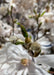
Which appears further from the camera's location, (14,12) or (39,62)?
(14,12)

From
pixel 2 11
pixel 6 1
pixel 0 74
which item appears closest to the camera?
pixel 0 74

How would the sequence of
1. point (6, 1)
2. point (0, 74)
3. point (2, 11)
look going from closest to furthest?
point (0, 74), point (2, 11), point (6, 1)

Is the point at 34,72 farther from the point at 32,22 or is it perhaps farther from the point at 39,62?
the point at 32,22

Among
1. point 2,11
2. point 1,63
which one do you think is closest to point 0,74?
point 1,63

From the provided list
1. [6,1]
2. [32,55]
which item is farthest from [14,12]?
[32,55]

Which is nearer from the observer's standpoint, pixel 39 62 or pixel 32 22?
pixel 39 62

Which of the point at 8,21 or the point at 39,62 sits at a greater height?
the point at 8,21

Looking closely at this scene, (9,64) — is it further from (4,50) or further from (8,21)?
(8,21)

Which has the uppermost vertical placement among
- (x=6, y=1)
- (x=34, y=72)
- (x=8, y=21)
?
(x=6, y=1)
